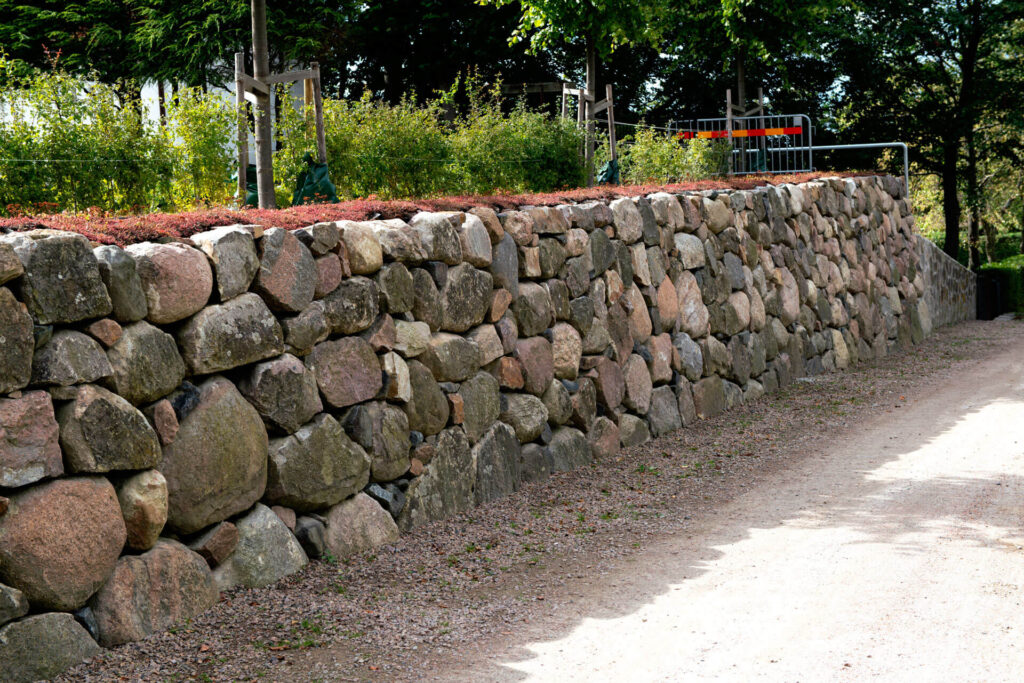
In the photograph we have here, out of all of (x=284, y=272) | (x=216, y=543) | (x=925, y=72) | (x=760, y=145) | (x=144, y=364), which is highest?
(x=925, y=72)

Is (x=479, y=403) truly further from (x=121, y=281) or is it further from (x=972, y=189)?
(x=972, y=189)

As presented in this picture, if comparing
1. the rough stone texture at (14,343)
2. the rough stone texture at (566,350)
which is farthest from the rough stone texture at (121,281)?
the rough stone texture at (566,350)

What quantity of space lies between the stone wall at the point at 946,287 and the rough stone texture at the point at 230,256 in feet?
45.4

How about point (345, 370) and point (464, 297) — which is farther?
point (464, 297)

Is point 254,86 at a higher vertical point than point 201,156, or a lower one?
higher

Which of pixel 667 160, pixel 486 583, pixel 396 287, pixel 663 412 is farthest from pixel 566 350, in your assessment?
pixel 667 160

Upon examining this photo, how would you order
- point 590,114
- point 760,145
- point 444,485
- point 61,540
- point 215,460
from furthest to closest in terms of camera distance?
point 760,145, point 590,114, point 444,485, point 215,460, point 61,540

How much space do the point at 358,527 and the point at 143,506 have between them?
1.44 metres

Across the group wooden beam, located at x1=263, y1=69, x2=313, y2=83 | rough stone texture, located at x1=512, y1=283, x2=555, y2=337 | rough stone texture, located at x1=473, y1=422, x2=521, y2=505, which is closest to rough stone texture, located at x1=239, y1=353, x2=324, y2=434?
rough stone texture, located at x1=473, y1=422, x2=521, y2=505

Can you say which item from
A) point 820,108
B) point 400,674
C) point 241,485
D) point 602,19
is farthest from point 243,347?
point 820,108

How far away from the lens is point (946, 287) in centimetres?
1794

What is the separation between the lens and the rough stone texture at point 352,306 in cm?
530

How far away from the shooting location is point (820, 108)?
24594 mm

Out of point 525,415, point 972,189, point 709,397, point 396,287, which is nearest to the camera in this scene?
point 396,287
